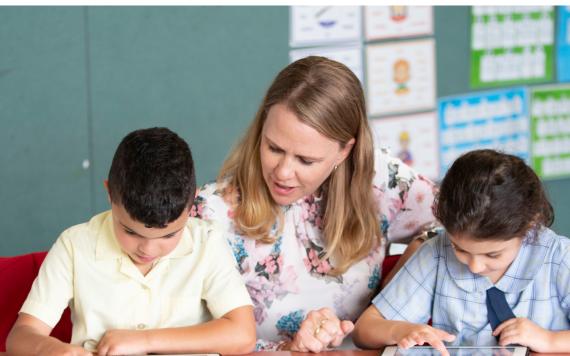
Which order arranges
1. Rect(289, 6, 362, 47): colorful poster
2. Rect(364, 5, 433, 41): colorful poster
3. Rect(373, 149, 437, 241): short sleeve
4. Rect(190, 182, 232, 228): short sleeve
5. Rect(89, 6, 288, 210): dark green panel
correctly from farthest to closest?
Rect(364, 5, 433, 41): colorful poster, Rect(289, 6, 362, 47): colorful poster, Rect(89, 6, 288, 210): dark green panel, Rect(373, 149, 437, 241): short sleeve, Rect(190, 182, 232, 228): short sleeve

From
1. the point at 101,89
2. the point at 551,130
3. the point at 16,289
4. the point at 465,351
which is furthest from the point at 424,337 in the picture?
the point at 551,130

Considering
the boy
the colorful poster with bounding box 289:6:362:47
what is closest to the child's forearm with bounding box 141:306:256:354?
the boy

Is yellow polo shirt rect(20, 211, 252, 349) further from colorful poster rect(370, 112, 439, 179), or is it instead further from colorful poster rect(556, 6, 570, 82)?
colorful poster rect(556, 6, 570, 82)

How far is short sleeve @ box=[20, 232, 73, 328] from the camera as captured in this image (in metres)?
1.65

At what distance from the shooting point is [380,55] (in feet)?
11.8

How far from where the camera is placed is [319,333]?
65.2 inches

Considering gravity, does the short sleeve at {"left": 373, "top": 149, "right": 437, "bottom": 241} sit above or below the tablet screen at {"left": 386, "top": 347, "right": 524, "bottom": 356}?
above

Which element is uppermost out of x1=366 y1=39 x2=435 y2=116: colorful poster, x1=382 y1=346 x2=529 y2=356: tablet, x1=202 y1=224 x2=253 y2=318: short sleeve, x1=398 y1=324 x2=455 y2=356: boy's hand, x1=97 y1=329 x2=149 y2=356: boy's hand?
x1=366 y1=39 x2=435 y2=116: colorful poster

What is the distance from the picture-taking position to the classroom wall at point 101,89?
9.71 ft

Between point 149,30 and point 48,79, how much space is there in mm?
395

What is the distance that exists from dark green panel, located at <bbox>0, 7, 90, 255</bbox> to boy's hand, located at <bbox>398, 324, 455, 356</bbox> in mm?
1735

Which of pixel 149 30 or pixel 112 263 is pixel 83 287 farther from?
pixel 149 30

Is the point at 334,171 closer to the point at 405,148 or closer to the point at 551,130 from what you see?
the point at 405,148
